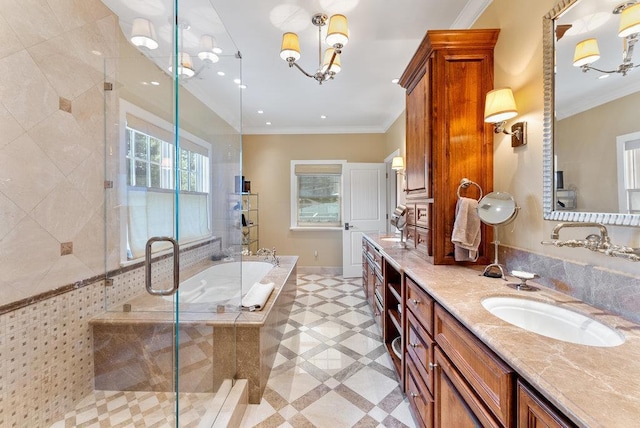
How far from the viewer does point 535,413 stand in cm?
65

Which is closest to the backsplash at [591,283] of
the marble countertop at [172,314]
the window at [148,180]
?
the marble countertop at [172,314]

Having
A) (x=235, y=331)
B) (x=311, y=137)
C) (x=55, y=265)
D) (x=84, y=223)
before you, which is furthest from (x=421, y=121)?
(x=311, y=137)

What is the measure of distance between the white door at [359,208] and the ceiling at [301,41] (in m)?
1.14

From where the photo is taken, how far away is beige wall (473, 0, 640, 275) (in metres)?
1.41

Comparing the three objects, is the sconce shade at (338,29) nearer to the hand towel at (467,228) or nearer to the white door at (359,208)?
the hand towel at (467,228)

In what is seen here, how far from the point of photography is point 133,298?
6.30 feet

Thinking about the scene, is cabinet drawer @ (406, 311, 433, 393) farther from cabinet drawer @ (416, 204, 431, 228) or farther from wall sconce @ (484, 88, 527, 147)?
wall sconce @ (484, 88, 527, 147)

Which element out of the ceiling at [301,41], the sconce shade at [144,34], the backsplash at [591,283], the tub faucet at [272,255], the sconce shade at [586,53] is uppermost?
the ceiling at [301,41]

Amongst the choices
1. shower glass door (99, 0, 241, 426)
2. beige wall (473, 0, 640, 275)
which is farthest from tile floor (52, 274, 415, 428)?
beige wall (473, 0, 640, 275)

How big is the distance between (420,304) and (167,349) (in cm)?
159

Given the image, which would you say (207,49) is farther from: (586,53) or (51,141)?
(586,53)

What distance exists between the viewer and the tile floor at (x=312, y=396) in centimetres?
154

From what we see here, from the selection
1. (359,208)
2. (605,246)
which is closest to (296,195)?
(359,208)

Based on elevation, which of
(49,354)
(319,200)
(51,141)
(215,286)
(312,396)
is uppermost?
(51,141)
